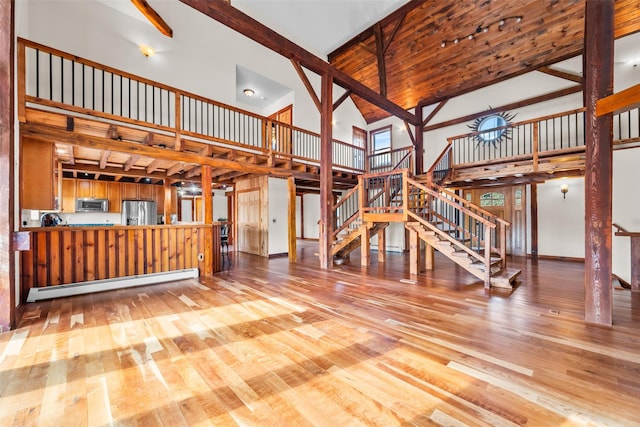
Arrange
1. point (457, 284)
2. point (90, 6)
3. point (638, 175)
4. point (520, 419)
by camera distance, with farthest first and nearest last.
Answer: point (90, 6) → point (638, 175) → point (457, 284) → point (520, 419)

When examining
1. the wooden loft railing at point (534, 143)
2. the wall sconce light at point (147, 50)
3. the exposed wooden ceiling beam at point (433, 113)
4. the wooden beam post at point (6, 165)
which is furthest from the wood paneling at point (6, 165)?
the exposed wooden ceiling beam at point (433, 113)

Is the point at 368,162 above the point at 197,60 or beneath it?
beneath

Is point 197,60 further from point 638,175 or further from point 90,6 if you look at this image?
point 638,175

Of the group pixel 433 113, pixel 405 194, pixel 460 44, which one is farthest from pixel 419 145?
pixel 405 194

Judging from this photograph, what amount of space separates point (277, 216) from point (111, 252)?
4144 millimetres

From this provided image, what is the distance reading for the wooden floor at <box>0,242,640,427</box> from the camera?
4.83 feet

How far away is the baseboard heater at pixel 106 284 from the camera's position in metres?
3.57

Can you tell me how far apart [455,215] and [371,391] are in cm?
758

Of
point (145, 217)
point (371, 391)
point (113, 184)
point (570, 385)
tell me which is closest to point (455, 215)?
point (570, 385)

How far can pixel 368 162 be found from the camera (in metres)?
9.89

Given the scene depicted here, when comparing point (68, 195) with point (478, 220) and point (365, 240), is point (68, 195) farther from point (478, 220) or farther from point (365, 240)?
point (478, 220)

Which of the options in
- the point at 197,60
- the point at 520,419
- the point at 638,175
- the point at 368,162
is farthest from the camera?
the point at 368,162

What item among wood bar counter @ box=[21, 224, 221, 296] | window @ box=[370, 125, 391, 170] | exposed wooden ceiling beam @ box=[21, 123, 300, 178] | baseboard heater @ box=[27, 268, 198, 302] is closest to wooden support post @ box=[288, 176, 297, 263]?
exposed wooden ceiling beam @ box=[21, 123, 300, 178]

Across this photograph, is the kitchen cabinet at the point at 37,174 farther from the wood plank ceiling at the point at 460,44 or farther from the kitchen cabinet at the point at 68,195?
the wood plank ceiling at the point at 460,44
